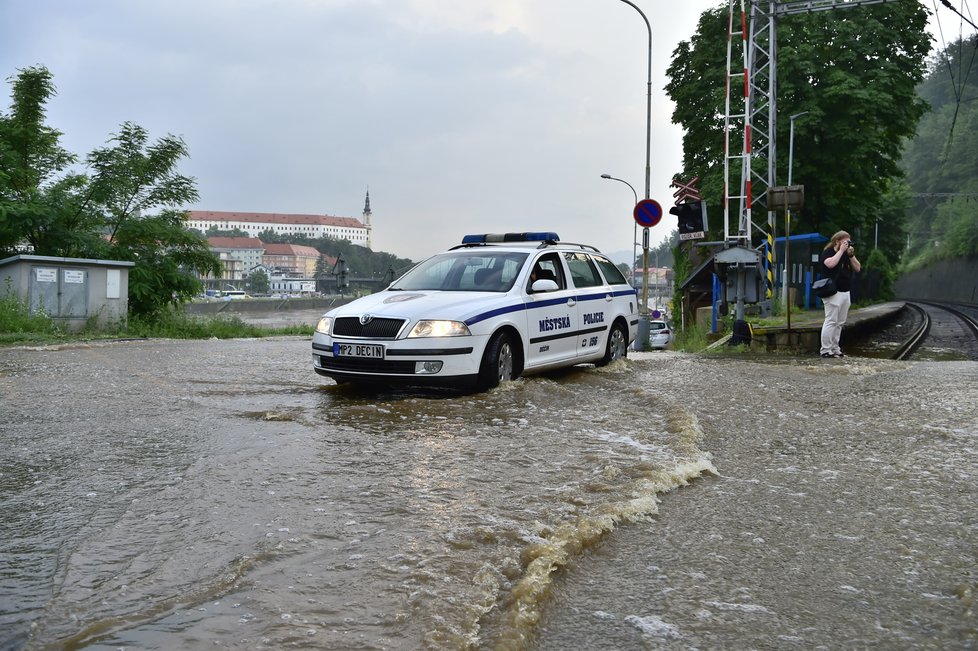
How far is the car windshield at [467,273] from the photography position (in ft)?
32.2

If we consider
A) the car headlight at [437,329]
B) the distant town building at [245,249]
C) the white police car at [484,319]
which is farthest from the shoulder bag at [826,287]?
the distant town building at [245,249]

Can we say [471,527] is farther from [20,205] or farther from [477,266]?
[20,205]

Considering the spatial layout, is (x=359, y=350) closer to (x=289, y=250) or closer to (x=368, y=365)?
(x=368, y=365)

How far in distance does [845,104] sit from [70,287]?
25341 millimetres

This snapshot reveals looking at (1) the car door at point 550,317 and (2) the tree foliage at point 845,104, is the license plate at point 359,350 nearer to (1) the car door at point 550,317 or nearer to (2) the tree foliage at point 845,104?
(1) the car door at point 550,317

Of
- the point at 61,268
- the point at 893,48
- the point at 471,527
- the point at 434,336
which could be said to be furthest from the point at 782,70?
the point at 471,527

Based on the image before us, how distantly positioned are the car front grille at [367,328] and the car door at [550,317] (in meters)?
1.64

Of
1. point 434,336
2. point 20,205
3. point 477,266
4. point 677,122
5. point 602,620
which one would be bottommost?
point 602,620

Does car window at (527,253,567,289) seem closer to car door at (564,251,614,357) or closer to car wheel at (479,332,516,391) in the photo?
car door at (564,251,614,357)

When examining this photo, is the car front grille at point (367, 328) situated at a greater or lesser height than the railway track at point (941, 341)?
greater

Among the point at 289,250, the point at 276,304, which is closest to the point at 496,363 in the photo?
the point at 276,304

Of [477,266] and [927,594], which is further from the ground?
[477,266]

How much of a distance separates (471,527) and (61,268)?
62.2 ft

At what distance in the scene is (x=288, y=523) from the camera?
4180mm
